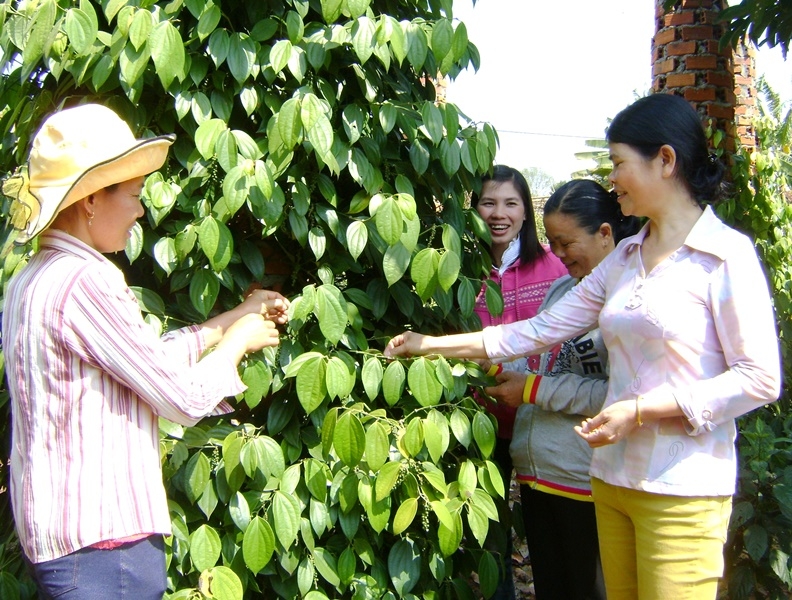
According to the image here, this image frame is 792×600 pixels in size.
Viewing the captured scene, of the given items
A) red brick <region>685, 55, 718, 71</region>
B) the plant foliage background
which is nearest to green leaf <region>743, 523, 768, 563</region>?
the plant foliage background

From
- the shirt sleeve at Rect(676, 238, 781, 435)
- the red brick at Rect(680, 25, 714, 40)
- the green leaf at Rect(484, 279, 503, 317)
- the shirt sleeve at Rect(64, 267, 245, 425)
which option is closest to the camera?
the shirt sleeve at Rect(64, 267, 245, 425)

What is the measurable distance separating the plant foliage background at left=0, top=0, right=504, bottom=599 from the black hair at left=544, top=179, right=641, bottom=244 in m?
0.30

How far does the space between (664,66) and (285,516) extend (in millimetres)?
4373

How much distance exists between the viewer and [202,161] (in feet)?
6.13

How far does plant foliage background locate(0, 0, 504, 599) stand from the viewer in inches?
70.9

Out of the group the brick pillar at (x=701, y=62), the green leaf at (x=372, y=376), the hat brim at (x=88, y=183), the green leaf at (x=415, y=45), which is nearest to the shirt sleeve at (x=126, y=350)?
the hat brim at (x=88, y=183)

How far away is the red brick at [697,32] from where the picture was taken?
507 centimetres

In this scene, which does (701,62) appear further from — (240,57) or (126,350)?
(126,350)

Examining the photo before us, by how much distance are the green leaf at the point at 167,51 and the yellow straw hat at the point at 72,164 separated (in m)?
0.29

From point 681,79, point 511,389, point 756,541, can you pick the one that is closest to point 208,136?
point 511,389

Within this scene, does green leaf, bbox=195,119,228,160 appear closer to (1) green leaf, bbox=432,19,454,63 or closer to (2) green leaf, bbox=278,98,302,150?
(2) green leaf, bbox=278,98,302,150

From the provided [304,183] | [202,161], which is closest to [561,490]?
[304,183]

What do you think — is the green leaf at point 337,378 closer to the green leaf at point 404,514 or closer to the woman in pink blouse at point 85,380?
the green leaf at point 404,514

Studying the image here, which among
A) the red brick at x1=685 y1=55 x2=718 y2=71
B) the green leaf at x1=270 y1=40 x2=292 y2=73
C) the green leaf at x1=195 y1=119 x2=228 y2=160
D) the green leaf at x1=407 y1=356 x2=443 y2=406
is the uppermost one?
the red brick at x1=685 y1=55 x2=718 y2=71
